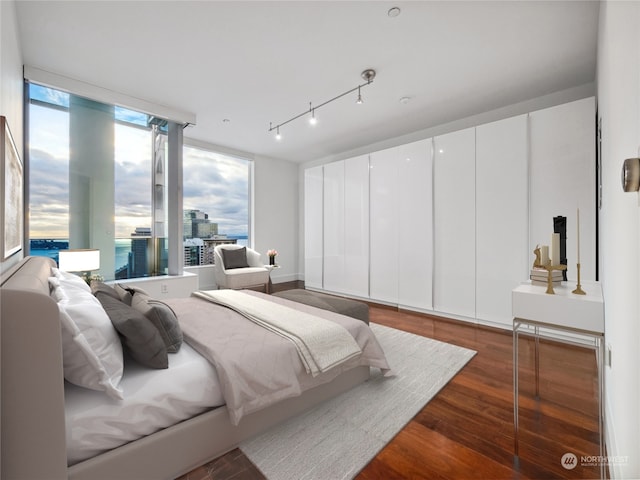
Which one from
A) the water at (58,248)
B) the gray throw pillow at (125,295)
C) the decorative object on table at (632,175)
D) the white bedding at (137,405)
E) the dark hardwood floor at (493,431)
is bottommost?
the dark hardwood floor at (493,431)

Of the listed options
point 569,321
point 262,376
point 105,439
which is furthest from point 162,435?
point 569,321

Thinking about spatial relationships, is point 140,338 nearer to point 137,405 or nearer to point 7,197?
point 137,405

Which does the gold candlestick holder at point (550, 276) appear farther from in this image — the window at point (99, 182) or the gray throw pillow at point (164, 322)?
the window at point (99, 182)

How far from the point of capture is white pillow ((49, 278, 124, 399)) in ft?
3.70

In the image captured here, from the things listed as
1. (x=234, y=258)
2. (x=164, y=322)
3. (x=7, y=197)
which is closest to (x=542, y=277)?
(x=164, y=322)

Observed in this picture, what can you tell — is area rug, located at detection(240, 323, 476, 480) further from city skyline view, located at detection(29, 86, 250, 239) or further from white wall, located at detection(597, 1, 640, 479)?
city skyline view, located at detection(29, 86, 250, 239)

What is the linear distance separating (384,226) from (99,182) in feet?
13.1

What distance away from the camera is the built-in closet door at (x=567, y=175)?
290 cm

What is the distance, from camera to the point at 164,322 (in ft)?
5.04

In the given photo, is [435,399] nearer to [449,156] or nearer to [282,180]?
[449,156]

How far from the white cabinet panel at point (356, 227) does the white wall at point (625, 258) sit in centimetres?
341

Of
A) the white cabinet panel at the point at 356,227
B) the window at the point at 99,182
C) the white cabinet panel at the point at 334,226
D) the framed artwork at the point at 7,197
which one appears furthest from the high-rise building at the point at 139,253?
the white cabinet panel at the point at 356,227

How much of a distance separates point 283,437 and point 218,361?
62 cm

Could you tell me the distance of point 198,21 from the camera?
228cm
